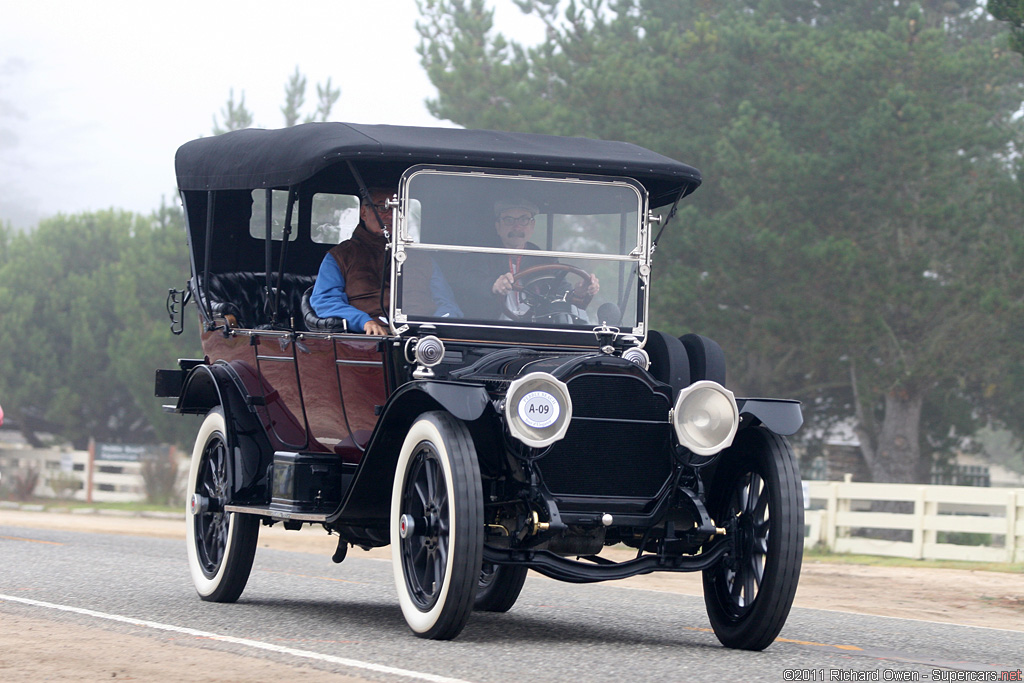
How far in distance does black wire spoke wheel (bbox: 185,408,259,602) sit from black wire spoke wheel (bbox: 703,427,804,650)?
302 cm

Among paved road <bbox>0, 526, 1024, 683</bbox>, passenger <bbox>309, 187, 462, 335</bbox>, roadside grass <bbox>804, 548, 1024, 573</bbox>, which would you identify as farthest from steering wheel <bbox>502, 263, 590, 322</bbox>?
roadside grass <bbox>804, 548, 1024, 573</bbox>

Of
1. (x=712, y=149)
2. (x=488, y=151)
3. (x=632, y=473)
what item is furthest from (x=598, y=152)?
(x=712, y=149)

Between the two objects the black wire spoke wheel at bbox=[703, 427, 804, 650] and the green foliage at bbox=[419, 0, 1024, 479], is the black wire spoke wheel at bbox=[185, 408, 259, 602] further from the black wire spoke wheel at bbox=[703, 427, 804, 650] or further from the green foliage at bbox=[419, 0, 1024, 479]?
the green foliage at bbox=[419, 0, 1024, 479]

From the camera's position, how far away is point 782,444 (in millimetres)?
7316

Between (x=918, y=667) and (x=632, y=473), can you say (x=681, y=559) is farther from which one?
(x=918, y=667)

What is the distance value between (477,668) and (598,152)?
3373 mm

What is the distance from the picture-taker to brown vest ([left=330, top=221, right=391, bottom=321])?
829 cm

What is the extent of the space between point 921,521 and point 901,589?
4.62 metres

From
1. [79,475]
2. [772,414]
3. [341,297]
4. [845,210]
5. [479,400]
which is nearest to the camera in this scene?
[479,400]

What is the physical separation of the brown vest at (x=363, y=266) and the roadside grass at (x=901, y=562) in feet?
36.6

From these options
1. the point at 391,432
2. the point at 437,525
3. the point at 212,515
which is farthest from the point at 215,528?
the point at 437,525

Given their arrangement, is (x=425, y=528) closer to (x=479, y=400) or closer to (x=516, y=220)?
(x=479, y=400)

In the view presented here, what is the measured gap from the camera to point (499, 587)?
30.6 ft

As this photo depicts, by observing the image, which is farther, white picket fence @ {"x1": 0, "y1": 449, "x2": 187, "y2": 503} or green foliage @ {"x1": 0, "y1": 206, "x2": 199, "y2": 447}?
green foliage @ {"x1": 0, "y1": 206, "x2": 199, "y2": 447}
